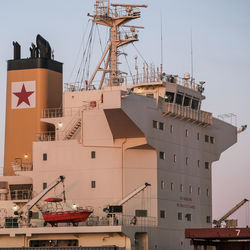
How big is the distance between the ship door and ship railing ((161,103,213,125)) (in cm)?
765

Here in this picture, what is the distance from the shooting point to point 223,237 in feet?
154

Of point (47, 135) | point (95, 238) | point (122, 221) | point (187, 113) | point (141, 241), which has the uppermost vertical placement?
point (187, 113)

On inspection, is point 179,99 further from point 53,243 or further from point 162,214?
point 53,243

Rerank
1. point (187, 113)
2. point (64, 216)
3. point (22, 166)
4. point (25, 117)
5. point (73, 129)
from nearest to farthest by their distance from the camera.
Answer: point (64, 216) < point (73, 129) < point (187, 113) < point (22, 166) < point (25, 117)

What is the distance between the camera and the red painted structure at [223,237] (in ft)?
153

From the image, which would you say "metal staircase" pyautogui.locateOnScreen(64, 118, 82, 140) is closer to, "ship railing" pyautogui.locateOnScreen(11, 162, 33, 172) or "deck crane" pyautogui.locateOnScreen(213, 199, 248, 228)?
"ship railing" pyautogui.locateOnScreen(11, 162, 33, 172)

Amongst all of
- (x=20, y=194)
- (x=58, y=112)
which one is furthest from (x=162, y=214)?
(x=58, y=112)

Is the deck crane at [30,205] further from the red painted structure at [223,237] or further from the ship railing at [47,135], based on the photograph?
the red painted structure at [223,237]

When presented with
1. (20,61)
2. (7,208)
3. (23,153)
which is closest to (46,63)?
(20,61)

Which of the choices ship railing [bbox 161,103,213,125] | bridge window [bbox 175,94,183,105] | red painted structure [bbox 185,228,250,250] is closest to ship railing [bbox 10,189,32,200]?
ship railing [bbox 161,103,213,125]

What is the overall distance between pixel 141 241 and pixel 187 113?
932 cm

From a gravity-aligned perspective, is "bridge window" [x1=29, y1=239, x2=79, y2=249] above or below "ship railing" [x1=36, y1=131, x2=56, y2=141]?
below

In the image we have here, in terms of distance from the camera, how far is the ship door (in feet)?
164

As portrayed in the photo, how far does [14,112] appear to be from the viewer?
188 ft
